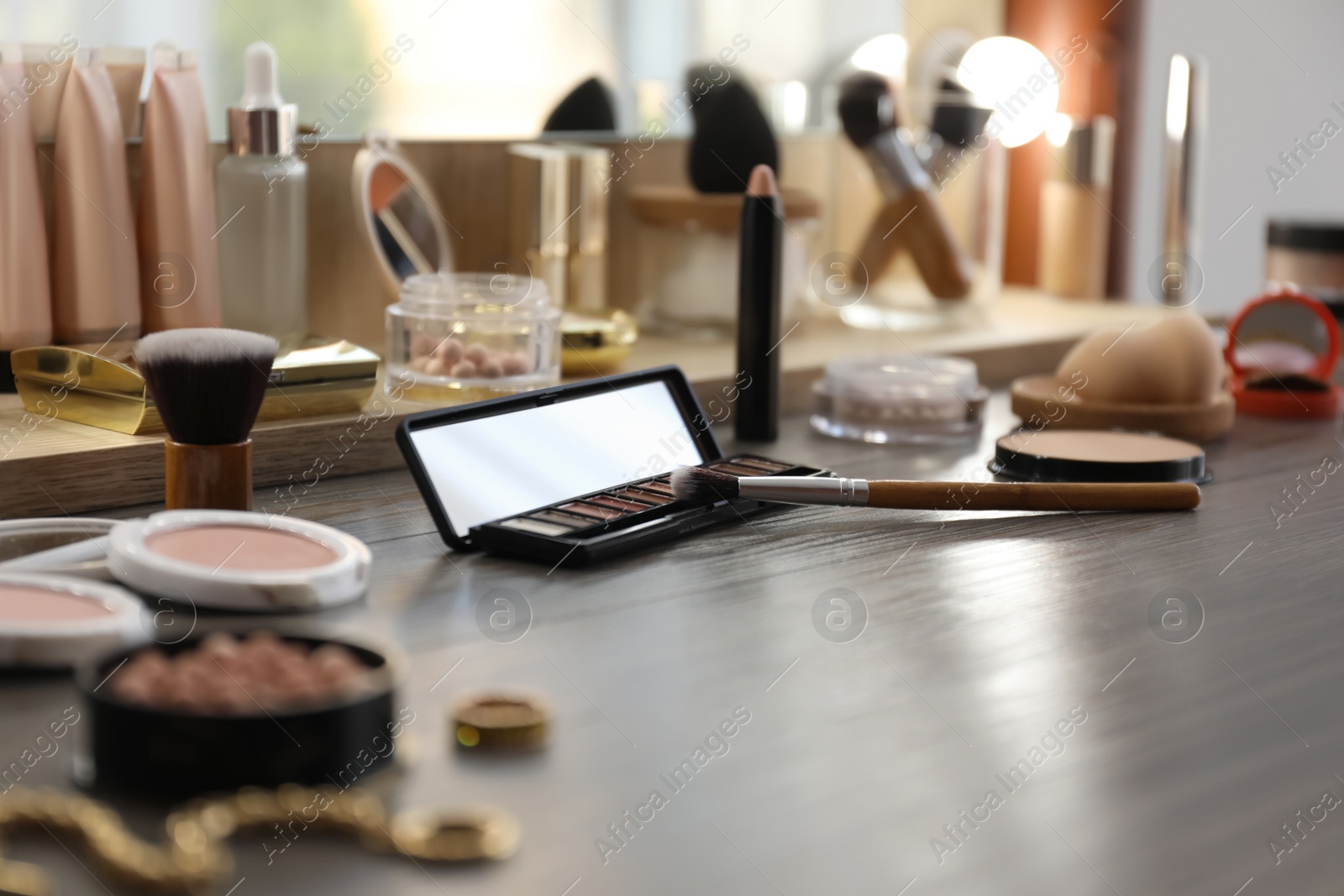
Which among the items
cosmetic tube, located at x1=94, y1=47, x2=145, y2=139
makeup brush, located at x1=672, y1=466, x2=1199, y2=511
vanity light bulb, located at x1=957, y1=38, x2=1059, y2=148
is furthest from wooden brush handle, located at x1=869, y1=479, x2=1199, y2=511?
vanity light bulb, located at x1=957, y1=38, x2=1059, y2=148

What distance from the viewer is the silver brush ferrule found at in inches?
27.5

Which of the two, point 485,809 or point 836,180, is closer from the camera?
point 485,809

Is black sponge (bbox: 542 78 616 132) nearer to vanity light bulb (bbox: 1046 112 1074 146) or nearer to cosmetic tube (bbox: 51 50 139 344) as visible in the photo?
cosmetic tube (bbox: 51 50 139 344)

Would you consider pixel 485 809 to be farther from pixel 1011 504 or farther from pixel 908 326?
pixel 908 326

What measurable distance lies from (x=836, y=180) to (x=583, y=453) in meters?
0.72

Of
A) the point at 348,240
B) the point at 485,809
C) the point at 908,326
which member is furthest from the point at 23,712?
the point at 908,326

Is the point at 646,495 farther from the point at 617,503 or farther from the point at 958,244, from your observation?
the point at 958,244

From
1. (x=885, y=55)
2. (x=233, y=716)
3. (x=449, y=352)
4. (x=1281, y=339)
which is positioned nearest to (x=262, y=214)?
(x=449, y=352)

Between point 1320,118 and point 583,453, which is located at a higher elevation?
point 1320,118

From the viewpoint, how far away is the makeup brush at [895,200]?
4.01 ft

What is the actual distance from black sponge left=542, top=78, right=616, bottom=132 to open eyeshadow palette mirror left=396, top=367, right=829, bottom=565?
440mm

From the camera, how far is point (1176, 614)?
1.89 ft

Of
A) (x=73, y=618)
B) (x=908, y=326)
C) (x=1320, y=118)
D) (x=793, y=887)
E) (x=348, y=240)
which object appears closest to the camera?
(x=793, y=887)

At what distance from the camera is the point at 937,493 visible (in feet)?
2.37
